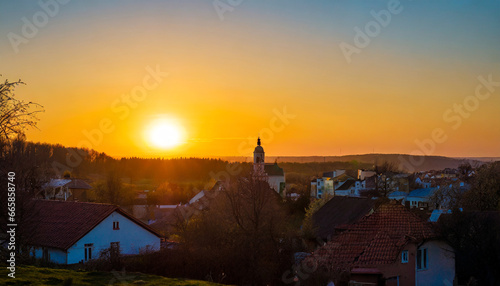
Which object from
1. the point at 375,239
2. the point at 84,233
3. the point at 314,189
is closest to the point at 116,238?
the point at 84,233

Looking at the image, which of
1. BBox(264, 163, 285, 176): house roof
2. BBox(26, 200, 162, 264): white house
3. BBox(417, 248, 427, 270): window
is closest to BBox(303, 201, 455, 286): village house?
BBox(417, 248, 427, 270): window

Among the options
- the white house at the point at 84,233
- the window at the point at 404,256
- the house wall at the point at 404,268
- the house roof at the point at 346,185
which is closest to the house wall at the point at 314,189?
the house roof at the point at 346,185

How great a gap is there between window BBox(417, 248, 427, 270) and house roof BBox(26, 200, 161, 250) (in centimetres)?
1806

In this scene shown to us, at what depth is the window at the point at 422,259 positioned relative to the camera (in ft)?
73.0

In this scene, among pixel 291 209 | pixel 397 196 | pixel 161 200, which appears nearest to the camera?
pixel 291 209

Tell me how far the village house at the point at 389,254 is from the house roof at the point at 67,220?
565 inches

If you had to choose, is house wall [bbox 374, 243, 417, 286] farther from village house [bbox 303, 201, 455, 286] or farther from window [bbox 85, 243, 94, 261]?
window [bbox 85, 243, 94, 261]

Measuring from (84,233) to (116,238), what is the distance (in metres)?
2.72

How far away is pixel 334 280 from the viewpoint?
65.0 feet

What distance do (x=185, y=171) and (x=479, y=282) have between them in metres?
128

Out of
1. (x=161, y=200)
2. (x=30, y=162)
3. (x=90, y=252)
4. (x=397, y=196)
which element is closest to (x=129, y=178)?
(x=161, y=200)

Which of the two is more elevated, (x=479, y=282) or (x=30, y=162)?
(x=30, y=162)

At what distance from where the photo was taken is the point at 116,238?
101 ft

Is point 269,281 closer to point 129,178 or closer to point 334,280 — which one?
point 334,280
